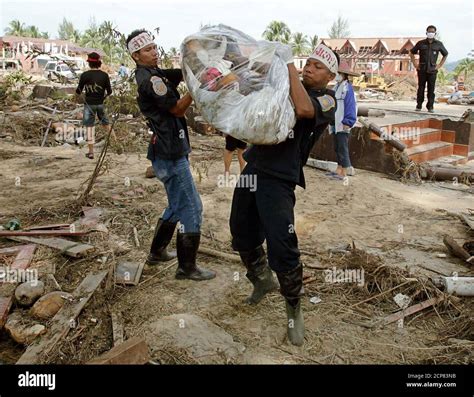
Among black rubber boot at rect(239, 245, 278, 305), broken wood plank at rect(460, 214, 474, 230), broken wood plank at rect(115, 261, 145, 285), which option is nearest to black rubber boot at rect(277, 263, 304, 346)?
black rubber boot at rect(239, 245, 278, 305)

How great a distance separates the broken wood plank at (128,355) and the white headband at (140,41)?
2089mm

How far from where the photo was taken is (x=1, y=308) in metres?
3.35

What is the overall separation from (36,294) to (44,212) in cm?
208

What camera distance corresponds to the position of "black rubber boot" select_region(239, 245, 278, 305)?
3.43 m

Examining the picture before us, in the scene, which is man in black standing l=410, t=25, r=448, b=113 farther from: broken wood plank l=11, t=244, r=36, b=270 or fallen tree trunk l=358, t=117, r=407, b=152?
broken wood plank l=11, t=244, r=36, b=270

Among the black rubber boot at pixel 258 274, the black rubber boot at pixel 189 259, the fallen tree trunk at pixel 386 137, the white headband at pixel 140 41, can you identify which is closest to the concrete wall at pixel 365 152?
the fallen tree trunk at pixel 386 137

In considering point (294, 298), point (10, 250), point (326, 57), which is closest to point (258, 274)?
point (294, 298)

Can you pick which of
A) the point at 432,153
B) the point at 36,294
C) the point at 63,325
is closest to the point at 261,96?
the point at 63,325

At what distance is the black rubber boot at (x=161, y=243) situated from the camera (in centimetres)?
401

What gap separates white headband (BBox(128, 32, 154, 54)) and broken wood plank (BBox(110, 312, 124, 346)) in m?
1.96

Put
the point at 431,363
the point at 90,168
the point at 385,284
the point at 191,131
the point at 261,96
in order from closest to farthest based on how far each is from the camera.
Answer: the point at 261,96 → the point at 431,363 → the point at 385,284 → the point at 90,168 → the point at 191,131

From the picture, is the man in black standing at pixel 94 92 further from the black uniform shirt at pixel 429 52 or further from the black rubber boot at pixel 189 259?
the black uniform shirt at pixel 429 52

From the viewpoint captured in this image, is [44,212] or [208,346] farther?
[44,212]
